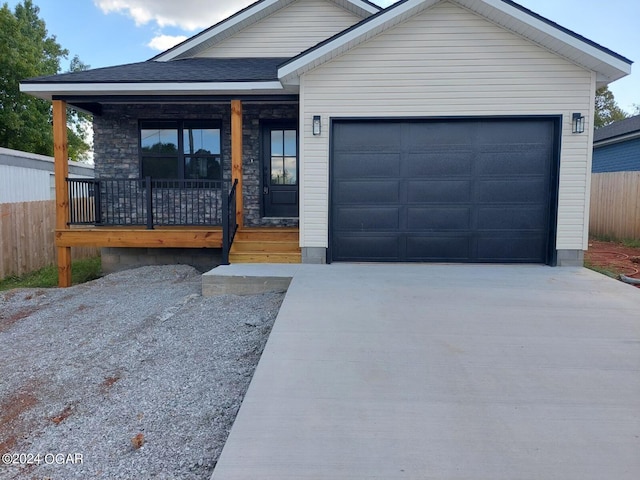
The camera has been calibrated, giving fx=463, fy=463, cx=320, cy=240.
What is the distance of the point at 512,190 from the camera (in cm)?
764

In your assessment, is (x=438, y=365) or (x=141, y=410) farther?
(x=438, y=365)

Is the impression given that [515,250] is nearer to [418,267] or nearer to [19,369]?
[418,267]

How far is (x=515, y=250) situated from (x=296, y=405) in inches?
232

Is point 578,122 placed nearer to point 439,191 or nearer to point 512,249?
point 512,249

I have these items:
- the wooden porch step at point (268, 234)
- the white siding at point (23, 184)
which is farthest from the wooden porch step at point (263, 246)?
Result: the white siding at point (23, 184)

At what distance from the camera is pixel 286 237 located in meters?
8.67

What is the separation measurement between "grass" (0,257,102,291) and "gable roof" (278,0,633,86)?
6039 mm

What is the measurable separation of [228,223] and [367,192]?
7.78 ft

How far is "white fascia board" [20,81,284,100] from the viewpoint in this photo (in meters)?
7.82

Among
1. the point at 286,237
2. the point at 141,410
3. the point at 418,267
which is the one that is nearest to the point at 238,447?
the point at 141,410

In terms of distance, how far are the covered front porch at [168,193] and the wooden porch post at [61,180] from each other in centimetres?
2

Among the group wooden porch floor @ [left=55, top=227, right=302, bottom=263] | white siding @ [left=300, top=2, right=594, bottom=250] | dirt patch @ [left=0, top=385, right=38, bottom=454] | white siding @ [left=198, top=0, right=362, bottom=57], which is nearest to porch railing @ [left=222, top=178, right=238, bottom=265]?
wooden porch floor @ [left=55, top=227, right=302, bottom=263]

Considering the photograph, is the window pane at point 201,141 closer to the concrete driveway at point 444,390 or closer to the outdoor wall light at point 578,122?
the concrete driveway at point 444,390

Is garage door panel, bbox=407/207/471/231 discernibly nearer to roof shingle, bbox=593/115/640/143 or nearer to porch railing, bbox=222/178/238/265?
porch railing, bbox=222/178/238/265
